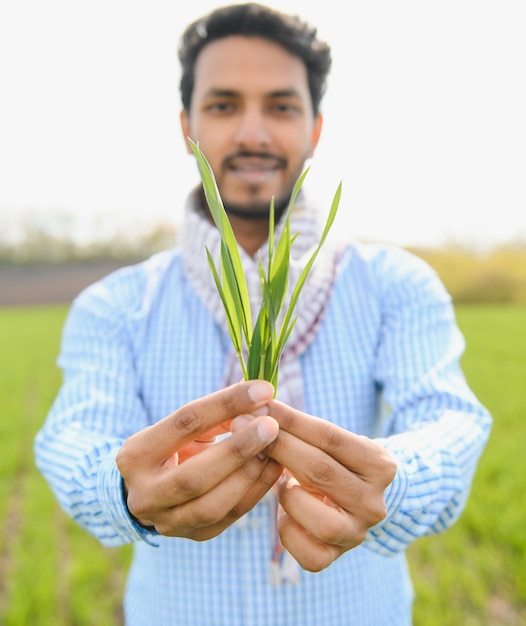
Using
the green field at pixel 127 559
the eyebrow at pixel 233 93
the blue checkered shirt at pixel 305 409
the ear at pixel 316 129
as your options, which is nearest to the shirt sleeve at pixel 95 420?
the blue checkered shirt at pixel 305 409

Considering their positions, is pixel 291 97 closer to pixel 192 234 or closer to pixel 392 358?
pixel 192 234

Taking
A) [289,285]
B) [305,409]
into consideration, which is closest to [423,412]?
[305,409]

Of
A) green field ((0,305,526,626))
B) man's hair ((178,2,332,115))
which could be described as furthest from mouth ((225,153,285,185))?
green field ((0,305,526,626))

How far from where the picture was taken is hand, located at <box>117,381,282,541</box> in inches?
33.9

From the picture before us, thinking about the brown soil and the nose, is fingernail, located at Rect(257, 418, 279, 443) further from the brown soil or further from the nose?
the brown soil

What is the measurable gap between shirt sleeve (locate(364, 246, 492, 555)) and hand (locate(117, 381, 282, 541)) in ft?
0.97

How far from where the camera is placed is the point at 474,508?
12.3ft

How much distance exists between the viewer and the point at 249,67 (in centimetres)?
141

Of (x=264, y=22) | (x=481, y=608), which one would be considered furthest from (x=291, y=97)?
(x=481, y=608)

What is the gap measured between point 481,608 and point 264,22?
2488 mm

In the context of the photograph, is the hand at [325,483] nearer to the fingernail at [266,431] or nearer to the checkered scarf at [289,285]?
the fingernail at [266,431]

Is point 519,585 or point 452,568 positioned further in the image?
point 452,568

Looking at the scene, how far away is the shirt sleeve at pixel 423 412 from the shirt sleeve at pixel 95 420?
448 mm

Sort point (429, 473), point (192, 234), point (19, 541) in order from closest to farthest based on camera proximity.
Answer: point (429, 473) < point (192, 234) < point (19, 541)
